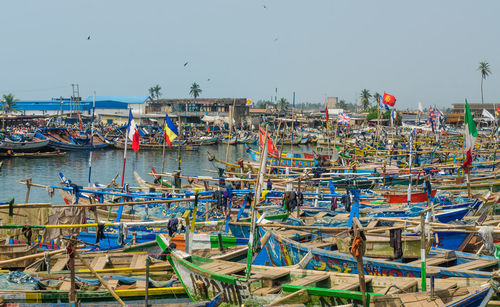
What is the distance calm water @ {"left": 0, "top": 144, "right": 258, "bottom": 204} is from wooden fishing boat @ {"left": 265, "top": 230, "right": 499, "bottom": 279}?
2155 cm

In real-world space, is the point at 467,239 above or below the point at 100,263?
above

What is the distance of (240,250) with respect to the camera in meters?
13.0

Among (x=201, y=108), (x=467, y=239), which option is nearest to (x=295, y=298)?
(x=467, y=239)

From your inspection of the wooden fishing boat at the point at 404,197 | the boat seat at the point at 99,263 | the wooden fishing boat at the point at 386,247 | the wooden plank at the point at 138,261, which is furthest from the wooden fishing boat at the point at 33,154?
the wooden fishing boat at the point at 386,247

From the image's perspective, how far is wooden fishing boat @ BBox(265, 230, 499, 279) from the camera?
11109mm

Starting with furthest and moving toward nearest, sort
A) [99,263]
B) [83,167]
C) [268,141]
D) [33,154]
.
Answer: [33,154], [83,167], [268,141], [99,263]

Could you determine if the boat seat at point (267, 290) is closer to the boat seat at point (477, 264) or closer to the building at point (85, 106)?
the boat seat at point (477, 264)

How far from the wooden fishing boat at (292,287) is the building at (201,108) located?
75.6 m

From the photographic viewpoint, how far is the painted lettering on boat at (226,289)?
10.3 meters

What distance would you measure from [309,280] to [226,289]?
173cm

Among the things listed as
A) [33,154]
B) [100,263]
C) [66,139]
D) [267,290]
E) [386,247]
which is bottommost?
[100,263]

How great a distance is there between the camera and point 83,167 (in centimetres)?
4706

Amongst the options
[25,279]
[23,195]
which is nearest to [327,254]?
[25,279]

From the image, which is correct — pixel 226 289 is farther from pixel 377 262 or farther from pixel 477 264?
pixel 477 264
